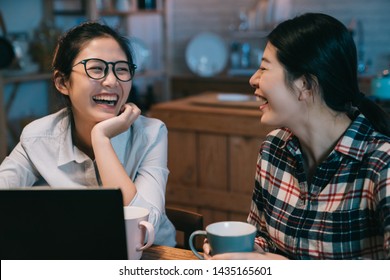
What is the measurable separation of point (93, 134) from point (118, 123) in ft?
0.26

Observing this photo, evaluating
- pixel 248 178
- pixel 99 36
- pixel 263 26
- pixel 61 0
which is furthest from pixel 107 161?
pixel 263 26

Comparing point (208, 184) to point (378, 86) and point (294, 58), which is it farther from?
point (294, 58)

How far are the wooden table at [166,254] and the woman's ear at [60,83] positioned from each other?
619 mm

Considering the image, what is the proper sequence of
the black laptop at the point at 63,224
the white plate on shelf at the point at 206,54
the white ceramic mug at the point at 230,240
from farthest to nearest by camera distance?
the white plate on shelf at the point at 206,54, the white ceramic mug at the point at 230,240, the black laptop at the point at 63,224

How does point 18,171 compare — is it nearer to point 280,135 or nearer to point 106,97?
point 106,97

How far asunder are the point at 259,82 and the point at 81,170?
578mm

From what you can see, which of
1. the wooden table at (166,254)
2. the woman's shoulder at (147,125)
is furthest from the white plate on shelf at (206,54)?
the wooden table at (166,254)

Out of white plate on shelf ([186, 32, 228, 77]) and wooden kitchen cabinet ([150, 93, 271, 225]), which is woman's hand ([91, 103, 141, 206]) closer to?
wooden kitchen cabinet ([150, 93, 271, 225])

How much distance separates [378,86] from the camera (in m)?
2.81

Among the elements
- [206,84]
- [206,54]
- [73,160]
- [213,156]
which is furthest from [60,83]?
[206,54]

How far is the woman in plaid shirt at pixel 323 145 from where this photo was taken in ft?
4.31

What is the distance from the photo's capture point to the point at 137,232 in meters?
1.17

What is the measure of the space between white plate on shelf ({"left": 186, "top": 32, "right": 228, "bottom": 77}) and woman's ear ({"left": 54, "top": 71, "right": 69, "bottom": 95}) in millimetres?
3389

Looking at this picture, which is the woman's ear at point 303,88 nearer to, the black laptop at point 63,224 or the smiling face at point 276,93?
the smiling face at point 276,93
